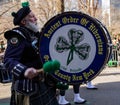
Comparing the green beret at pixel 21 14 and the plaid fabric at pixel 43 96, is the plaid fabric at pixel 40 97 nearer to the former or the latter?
the plaid fabric at pixel 43 96

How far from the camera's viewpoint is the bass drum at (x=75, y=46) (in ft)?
12.8

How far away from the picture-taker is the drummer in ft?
12.0

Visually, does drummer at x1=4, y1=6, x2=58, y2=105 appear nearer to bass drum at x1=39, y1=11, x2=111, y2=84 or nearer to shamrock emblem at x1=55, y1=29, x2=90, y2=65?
bass drum at x1=39, y1=11, x2=111, y2=84

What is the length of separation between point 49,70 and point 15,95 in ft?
2.23

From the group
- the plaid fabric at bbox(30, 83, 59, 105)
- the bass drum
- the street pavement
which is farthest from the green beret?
the street pavement

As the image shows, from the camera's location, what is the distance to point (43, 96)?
13.1 ft

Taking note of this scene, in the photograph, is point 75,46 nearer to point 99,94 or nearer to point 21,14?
point 21,14

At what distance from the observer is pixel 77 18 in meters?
3.94

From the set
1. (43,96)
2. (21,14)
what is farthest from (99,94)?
(21,14)

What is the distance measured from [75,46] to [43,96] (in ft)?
1.80

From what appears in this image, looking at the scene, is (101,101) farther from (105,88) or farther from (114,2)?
(114,2)

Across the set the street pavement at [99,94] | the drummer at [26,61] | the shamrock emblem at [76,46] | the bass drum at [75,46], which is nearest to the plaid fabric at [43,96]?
the drummer at [26,61]

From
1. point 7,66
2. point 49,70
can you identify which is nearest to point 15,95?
point 7,66

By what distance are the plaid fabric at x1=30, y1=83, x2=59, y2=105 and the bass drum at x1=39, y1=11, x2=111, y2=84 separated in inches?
6.0
